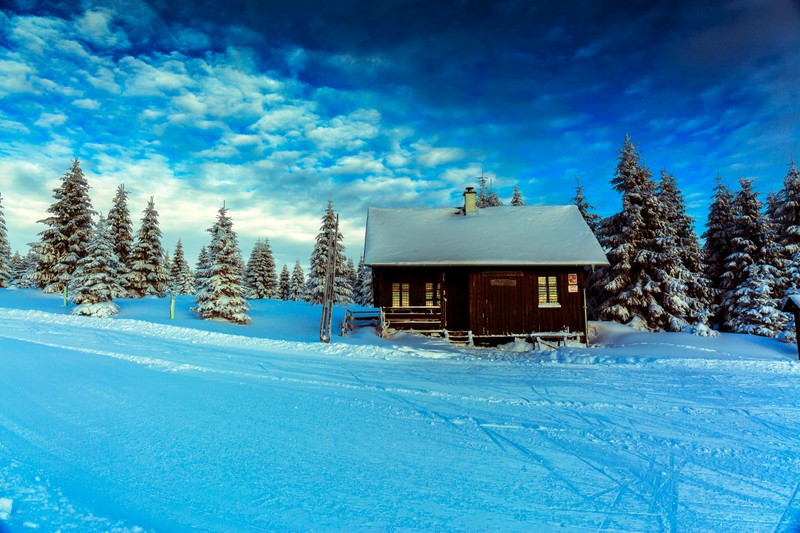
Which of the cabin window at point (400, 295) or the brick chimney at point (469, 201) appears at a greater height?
the brick chimney at point (469, 201)

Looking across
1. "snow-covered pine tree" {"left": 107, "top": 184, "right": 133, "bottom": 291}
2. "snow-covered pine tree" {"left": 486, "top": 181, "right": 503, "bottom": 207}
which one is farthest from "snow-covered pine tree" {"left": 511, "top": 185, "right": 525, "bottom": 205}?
"snow-covered pine tree" {"left": 107, "top": 184, "right": 133, "bottom": 291}

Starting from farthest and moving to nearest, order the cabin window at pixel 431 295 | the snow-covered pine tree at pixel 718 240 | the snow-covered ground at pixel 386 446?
the snow-covered pine tree at pixel 718 240
the cabin window at pixel 431 295
the snow-covered ground at pixel 386 446

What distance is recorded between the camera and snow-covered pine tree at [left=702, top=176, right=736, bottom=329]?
25.4m

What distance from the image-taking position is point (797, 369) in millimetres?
11086

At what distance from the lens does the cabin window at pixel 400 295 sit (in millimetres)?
18734

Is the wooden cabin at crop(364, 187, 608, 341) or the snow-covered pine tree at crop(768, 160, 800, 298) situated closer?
the wooden cabin at crop(364, 187, 608, 341)

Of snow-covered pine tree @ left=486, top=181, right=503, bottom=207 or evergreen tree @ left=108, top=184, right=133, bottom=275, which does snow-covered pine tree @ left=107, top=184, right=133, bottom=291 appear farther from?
snow-covered pine tree @ left=486, top=181, right=503, bottom=207

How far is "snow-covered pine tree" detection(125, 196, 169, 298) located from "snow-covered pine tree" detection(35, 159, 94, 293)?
3.63 metres

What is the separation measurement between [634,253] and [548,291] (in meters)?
7.77

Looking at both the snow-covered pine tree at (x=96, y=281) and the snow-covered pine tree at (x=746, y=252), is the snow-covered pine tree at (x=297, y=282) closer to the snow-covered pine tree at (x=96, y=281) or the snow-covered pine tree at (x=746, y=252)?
the snow-covered pine tree at (x=96, y=281)

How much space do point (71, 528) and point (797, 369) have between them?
51.1 feet

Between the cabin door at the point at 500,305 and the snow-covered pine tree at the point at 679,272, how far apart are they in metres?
9.59

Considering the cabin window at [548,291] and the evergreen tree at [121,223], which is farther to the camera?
the evergreen tree at [121,223]

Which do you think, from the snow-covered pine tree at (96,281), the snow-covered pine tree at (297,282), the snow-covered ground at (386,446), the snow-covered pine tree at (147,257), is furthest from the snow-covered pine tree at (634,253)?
the snow-covered pine tree at (297,282)
